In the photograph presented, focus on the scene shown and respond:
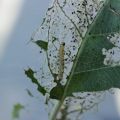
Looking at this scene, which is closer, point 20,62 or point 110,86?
point 110,86

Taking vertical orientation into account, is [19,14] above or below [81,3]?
below

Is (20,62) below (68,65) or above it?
below

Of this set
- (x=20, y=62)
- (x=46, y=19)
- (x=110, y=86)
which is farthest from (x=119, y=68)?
(x=20, y=62)

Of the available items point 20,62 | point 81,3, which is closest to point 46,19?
point 81,3

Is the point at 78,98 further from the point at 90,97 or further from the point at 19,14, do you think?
the point at 19,14

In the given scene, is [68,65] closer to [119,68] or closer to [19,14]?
[119,68]

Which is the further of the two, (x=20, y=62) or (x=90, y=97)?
(x=20, y=62)
